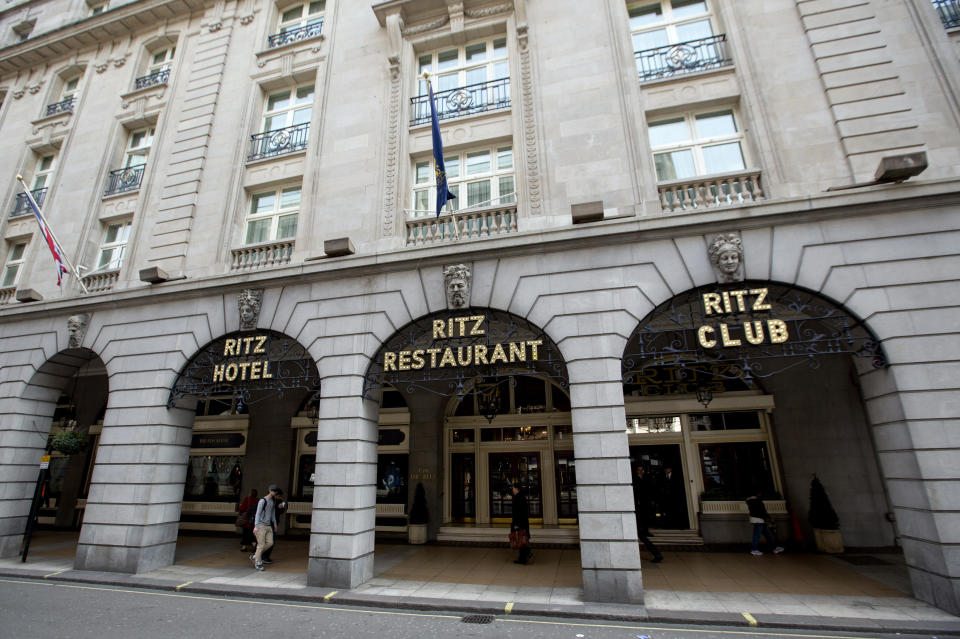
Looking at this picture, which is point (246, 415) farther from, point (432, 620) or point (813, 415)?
point (813, 415)

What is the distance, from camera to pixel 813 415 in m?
12.5

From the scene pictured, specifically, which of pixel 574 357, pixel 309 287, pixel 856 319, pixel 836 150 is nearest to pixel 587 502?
pixel 574 357

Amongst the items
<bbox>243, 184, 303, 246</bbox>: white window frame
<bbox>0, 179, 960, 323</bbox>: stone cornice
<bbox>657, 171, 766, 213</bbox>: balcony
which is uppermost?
<bbox>243, 184, 303, 246</bbox>: white window frame

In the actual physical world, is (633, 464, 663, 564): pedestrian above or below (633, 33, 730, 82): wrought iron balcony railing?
below

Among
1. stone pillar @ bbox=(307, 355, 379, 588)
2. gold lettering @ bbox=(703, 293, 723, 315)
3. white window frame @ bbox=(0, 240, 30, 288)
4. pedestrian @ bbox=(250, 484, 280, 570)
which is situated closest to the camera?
gold lettering @ bbox=(703, 293, 723, 315)

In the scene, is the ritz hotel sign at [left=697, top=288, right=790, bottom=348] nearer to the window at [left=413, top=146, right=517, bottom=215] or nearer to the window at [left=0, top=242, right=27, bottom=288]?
the window at [left=413, top=146, right=517, bottom=215]

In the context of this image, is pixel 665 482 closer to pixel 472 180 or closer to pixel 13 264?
pixel 472 180

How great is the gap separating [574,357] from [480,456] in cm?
687

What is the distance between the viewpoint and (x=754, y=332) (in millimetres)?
8539

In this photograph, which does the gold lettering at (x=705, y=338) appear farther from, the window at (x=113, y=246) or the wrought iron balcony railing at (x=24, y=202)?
the wrought iron balcony railing at (x=24, y=202)

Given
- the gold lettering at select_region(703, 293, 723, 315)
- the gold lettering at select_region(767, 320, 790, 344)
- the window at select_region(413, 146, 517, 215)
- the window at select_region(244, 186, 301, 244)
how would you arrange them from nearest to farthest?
the gold lettering at select_region(767, 320, 790, 344)
the gold lettering at select_region(703, 293, 723, 315)
the window at select_region(413, 146, 517, 215)
the window at select_region(244, 186, 301, 244)

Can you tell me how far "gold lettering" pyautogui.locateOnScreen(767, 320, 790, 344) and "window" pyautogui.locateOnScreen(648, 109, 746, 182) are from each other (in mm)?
3901

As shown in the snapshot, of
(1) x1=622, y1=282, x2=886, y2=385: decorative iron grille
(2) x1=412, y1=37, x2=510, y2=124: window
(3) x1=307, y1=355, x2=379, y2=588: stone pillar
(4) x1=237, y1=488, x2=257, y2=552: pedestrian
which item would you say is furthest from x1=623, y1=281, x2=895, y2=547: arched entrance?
(4) x1=237, y1=488, x2=257, y2=552: pedestrian

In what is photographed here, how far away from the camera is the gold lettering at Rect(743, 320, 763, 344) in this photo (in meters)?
8.47
